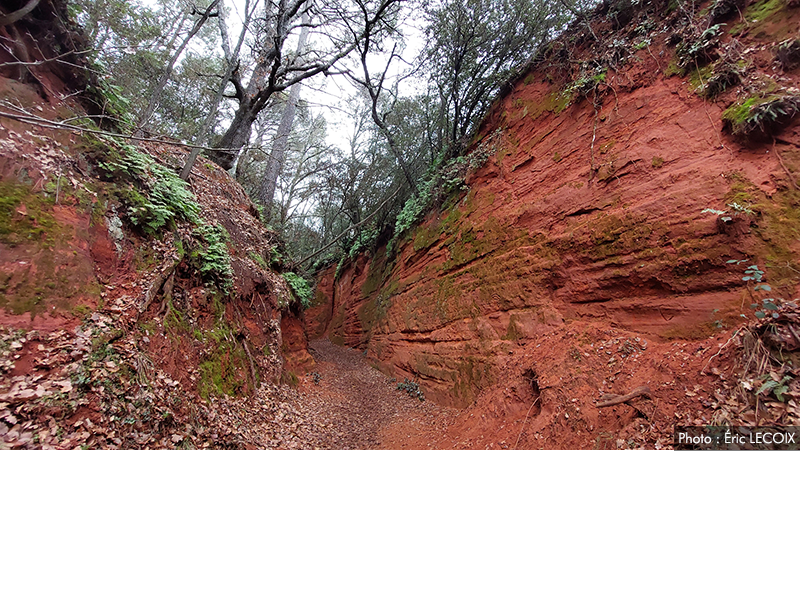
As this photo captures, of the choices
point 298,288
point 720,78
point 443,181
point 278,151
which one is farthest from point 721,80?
point 278,151

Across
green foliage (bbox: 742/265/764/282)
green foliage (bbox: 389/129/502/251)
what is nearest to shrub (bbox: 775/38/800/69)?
green foliage (bbox: 742/265/764/282)

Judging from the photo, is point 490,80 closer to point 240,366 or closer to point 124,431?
point 240,366

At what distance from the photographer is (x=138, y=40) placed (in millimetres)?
9773

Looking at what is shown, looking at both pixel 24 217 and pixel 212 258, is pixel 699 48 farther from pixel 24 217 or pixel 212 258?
pixel 24 217

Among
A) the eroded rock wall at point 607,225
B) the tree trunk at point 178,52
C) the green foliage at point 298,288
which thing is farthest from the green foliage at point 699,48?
the green foliage at point 298,288

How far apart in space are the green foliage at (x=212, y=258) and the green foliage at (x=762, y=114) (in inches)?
352

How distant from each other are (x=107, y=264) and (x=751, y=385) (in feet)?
25.9

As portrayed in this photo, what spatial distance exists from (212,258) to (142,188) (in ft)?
5.27

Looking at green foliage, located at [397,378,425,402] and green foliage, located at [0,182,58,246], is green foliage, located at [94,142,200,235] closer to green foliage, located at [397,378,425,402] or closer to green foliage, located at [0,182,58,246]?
green foliage, located at [0,182,58,246]

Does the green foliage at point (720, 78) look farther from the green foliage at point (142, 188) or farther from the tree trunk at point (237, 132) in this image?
the tree trunk at point (237, 132)

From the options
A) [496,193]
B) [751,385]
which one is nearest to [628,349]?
[751,385]

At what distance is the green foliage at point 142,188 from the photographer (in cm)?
488

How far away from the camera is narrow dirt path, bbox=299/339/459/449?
6035mm

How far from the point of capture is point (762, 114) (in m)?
3.85
